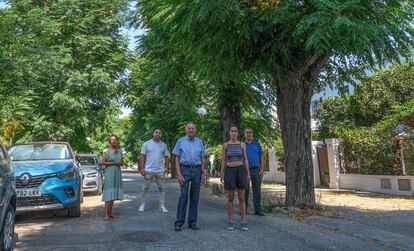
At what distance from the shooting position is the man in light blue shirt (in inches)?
298

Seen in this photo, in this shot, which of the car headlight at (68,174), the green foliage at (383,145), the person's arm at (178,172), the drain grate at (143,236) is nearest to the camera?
the drain grate at (143,236)

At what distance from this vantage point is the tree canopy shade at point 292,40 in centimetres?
747

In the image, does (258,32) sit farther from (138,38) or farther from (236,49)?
(138,38)

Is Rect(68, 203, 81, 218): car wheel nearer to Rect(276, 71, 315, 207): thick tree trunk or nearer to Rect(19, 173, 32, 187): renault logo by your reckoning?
Rect(19, 173, 32, 187): renault logo

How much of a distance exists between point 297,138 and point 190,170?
11.1ft

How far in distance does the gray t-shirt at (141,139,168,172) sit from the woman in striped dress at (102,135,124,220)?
0.60 meters

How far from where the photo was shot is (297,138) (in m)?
9.95

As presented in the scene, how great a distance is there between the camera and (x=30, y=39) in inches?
539

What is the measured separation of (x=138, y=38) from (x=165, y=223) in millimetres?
12595

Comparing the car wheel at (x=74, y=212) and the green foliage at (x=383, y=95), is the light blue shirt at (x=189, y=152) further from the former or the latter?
the green foliage at (x=383, y=95)

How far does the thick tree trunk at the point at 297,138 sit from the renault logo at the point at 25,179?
5701 millimetres

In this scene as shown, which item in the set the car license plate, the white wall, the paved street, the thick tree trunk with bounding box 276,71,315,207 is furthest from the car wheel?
the white wall

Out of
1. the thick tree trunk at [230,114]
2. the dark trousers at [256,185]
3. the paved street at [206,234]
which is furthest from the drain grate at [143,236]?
Result: the thick tree trunk at [230,114]

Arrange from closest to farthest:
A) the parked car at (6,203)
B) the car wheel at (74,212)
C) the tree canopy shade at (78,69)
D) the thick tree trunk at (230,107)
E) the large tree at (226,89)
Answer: the parked car at (6,203) → the car wheel at (74,212) → the large tree at (226,89) → the thick tree trunk at (230,107) → the tree canopy shade at (78,69)
